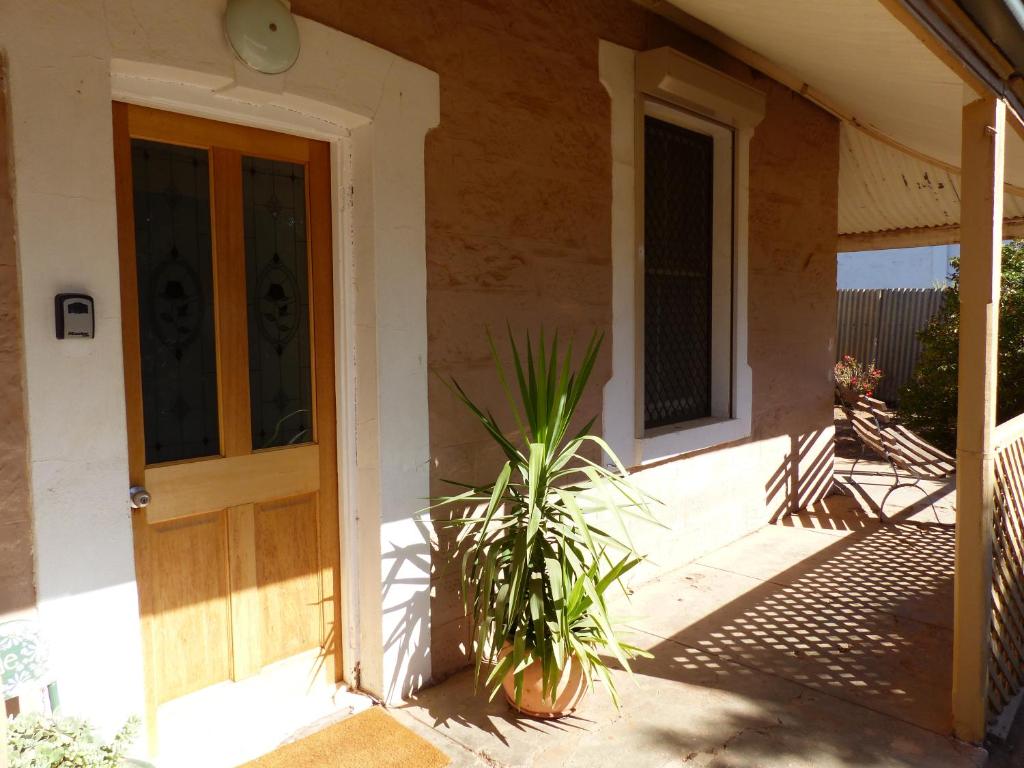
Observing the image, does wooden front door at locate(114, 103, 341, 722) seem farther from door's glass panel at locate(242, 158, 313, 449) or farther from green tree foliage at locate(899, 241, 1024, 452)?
green tree foliage at locate(899, 241, 1024, 452)

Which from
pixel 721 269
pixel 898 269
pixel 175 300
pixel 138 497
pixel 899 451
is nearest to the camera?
pixel 138 497

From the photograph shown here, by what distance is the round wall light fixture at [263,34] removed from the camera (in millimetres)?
2572

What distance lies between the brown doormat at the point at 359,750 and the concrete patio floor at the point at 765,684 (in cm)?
8

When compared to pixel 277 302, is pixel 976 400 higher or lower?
lower

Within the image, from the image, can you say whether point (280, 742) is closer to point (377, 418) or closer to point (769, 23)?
point (377, 418)

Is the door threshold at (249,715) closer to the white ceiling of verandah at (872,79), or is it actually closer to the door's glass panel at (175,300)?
the door's glass panel at (175,300)

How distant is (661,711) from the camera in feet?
10.4

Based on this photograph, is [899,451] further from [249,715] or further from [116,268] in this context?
[116,268]

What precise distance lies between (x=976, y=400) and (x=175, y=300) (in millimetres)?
2846

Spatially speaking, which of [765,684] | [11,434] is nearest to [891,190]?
[765,684]

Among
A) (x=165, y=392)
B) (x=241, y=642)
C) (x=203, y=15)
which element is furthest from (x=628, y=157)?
(x=241, y=642)

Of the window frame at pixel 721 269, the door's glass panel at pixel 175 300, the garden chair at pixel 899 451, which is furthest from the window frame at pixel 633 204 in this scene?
the garden chair at pixel 899 451

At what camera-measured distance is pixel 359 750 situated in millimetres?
2875

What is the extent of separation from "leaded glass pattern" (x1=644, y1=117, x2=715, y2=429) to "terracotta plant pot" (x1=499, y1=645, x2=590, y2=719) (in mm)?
1999
